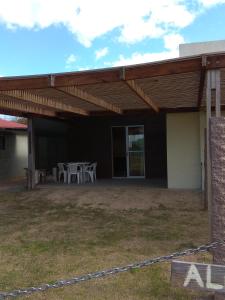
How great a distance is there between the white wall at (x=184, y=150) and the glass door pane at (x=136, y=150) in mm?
2807

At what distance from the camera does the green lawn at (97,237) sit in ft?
13.8

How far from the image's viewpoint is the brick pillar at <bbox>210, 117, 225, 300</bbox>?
11.0 feet

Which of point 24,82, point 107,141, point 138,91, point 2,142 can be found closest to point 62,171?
point 107,141

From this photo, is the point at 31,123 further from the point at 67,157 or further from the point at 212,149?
the point at 212,149

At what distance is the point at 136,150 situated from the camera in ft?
46.2

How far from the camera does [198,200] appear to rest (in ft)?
30.3

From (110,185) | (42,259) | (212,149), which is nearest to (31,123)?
(110,185)

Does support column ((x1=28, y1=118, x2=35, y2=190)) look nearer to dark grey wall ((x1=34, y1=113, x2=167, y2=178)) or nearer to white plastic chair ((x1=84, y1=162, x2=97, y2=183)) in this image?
dark grey wall ((x1=34, y1=113, x2=167, y2=178))

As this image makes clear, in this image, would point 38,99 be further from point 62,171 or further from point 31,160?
A: point 62,171

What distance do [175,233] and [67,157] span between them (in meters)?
9.38

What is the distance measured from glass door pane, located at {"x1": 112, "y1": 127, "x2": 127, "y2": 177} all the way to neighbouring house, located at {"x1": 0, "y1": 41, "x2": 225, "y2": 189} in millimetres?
36

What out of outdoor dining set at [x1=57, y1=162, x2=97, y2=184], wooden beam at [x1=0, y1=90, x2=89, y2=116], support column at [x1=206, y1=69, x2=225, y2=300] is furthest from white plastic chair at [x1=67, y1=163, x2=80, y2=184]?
support column at [x1=206, y1=69, x2=225, y2=300]

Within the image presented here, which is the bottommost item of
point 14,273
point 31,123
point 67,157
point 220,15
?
point 14,273

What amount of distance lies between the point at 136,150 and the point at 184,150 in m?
3.10
